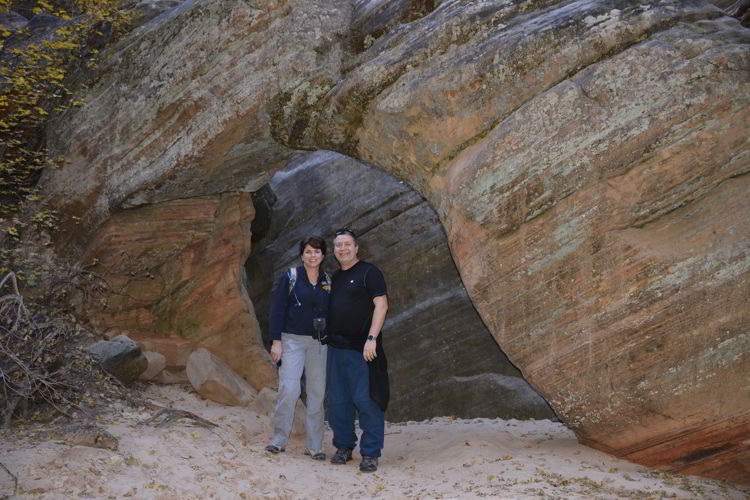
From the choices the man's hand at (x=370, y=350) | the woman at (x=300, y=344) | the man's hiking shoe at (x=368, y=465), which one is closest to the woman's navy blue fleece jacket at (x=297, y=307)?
the woman at (x=300, y=344)

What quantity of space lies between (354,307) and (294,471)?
5.13ft

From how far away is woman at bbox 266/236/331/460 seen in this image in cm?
682

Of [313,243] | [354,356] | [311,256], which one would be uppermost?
[313,243]

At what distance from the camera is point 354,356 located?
269 inches

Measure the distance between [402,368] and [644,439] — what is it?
15.8 feet

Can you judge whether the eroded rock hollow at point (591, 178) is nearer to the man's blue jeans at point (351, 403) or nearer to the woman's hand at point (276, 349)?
the man's blue jeans at point (351, 403)

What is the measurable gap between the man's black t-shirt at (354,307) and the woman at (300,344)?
5.8 inches

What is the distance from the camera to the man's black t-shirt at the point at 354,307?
6777 mm

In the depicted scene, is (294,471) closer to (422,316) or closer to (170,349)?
(170,349)

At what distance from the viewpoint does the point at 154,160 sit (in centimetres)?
877

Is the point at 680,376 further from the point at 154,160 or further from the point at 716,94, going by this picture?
the point at 154,160

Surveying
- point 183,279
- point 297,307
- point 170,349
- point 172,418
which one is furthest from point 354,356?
point 183,279

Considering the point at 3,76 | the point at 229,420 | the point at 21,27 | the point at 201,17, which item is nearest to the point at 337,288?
the point at 229,420

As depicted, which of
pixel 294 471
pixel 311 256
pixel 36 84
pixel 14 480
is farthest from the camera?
pixel 36 84
